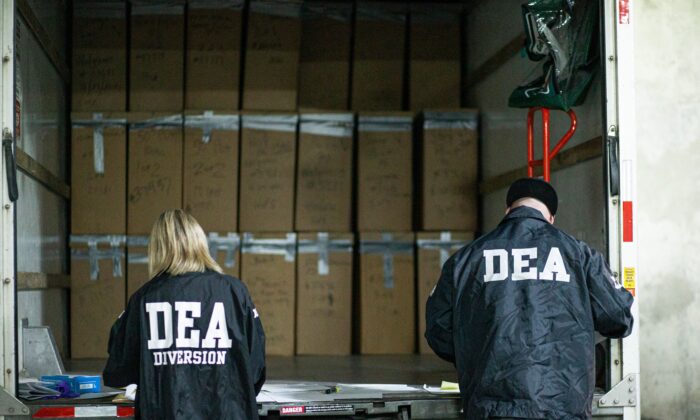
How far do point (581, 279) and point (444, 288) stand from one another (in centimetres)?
53

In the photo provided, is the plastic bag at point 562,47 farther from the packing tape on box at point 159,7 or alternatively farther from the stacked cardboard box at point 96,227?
the stacked cardboard box at point 96,227

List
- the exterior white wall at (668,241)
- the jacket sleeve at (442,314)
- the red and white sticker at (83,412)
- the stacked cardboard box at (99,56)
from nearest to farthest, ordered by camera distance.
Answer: the jacket sleeve at (442,314) < the red and white sticker at (83,412) < the exterior white wall at (668,241) < the stacked cardboard box at (99,56)

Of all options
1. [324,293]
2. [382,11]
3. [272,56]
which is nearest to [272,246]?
[324,293]

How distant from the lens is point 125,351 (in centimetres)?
374

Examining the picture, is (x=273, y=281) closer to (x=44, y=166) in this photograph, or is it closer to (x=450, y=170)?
(x=450, y=170)

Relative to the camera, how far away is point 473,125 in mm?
7477

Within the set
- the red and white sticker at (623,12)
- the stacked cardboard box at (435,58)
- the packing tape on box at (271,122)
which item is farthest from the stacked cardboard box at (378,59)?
the red and white sticker at (623,12)

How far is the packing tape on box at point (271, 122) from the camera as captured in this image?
7410 mm

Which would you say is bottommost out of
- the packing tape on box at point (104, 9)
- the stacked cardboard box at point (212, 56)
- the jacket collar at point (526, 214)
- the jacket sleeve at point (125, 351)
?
the jacket sleeve at point (125, 351)

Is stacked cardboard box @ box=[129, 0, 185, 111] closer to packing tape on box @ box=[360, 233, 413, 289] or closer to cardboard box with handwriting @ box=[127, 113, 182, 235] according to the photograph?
cardboard box with handwriting @ box=[127, 113, 182, 235]

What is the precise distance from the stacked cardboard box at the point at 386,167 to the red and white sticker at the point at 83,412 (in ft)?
12.3

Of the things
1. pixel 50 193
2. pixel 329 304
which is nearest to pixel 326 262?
pixel 329 304

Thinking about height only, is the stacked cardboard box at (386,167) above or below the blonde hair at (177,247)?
above

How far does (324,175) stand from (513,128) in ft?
5.41
